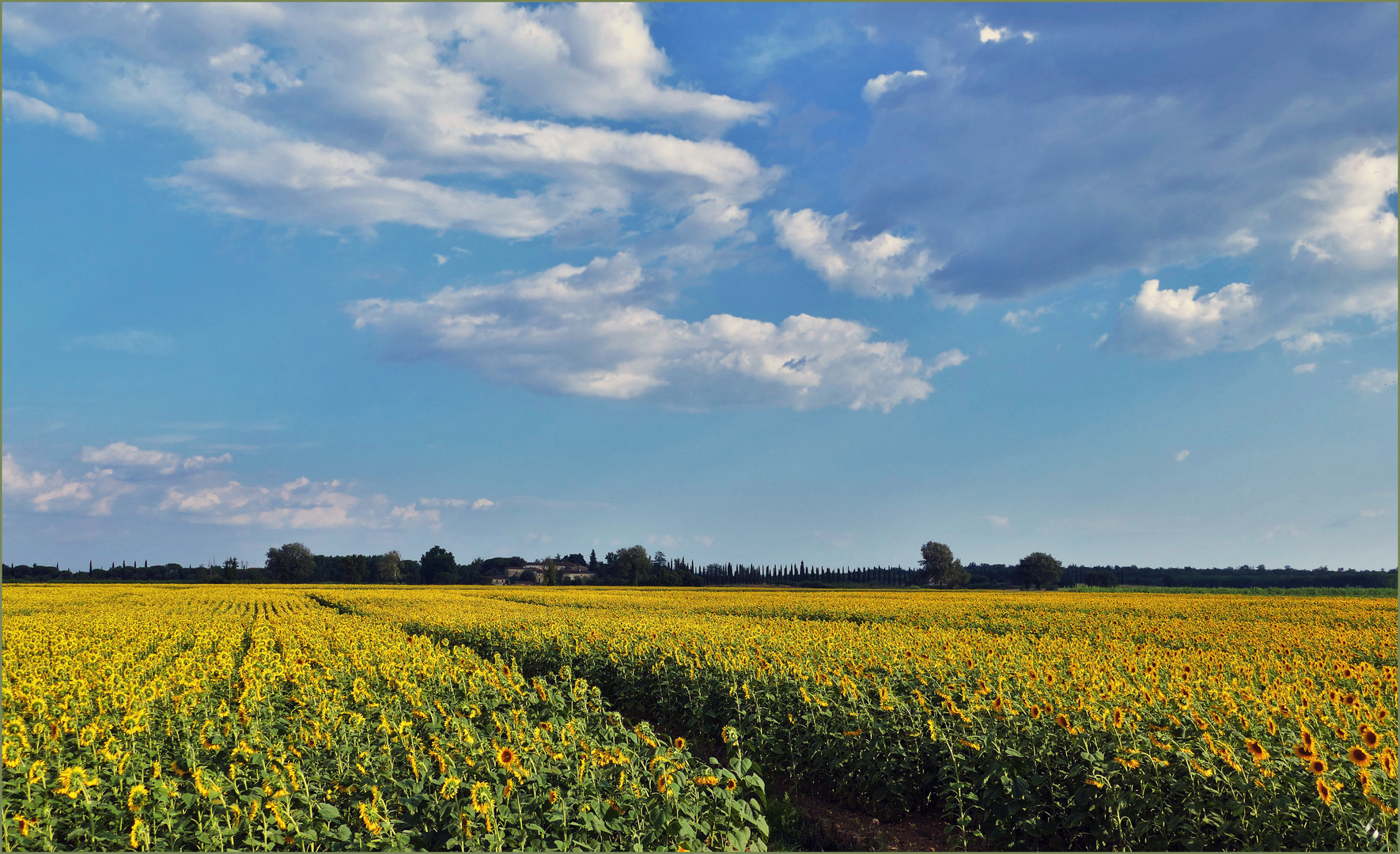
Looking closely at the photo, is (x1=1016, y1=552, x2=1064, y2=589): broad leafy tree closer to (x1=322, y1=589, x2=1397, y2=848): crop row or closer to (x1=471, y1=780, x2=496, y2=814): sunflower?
(x1=322, y1=589, x2=1397, y2=848): crop row

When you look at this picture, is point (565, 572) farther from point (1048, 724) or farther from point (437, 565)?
point (1048, 724)

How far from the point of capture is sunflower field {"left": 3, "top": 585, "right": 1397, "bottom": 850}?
5.86 m

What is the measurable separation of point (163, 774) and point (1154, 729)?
31.3 ft

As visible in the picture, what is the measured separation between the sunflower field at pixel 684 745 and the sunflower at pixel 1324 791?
18 mm

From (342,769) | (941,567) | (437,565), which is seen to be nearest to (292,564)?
(437,565)

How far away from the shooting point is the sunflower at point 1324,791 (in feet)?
17.9

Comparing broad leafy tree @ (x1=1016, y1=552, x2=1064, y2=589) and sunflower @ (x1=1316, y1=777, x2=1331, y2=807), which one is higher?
sunflower @ (x1=1316, y1=777, x2=1331, y2=807)

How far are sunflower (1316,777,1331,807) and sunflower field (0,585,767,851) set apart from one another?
4271mm

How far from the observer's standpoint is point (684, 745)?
25.1 feet

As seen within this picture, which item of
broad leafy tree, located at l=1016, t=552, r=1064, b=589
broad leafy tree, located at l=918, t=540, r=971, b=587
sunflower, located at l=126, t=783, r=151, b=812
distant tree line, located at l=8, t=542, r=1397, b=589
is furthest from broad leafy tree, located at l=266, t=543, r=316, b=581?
sunflower, located at l=126, t=783, r=151, b=812

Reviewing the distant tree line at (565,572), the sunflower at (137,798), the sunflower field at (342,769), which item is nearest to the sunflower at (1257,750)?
the sunflower field at (342,769)

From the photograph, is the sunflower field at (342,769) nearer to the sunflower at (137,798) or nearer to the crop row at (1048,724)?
the sunflower at (137,798)

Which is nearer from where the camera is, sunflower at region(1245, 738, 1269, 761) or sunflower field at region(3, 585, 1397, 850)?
sunflower field at region(3, 585, 1397, 850)

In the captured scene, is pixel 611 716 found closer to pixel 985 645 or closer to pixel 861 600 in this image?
pixel 985 645
